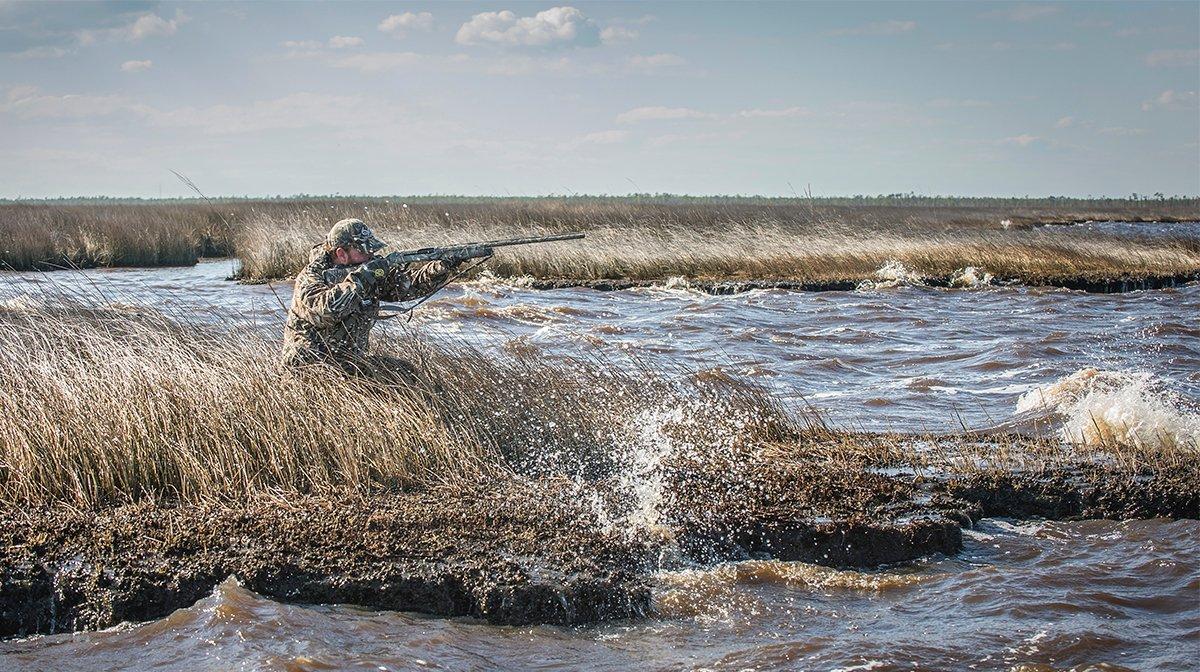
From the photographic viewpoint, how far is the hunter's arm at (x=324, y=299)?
6.92 m

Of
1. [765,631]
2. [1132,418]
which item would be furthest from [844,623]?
[1132,418]

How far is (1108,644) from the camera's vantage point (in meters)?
4.93

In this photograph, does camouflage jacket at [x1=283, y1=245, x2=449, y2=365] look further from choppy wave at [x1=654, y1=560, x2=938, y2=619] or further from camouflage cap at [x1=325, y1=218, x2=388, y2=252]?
choppy wave at [x1=654, y1=560, x2=938, y2=619]

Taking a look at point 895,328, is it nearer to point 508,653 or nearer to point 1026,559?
point 1026,559

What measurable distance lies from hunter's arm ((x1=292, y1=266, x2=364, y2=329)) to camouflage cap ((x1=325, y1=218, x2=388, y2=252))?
0.83 feet

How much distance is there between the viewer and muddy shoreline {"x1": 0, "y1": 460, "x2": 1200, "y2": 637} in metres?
5.25

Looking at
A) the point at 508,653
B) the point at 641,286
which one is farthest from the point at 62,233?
the point at 508,653

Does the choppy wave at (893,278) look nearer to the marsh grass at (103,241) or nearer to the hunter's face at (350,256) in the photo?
the hunter's face at (350,256)

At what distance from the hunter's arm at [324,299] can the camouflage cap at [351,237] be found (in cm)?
25

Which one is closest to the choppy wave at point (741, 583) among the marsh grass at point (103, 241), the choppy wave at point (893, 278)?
the choppy wave at point (893, 278)

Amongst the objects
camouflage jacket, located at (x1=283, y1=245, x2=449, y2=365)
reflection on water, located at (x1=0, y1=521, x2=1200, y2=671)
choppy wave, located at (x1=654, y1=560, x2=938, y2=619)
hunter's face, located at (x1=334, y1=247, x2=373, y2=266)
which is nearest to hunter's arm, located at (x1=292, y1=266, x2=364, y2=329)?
camouflage jacket, located at (x1=283, y1=245, x2=449, y2=365)

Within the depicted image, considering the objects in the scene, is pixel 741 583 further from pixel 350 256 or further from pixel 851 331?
pixel 851 331

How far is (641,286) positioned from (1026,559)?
59.1 ft

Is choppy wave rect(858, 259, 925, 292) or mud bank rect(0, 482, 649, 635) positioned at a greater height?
choppy wave rect(858, 259, 925, 292)
